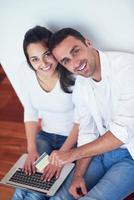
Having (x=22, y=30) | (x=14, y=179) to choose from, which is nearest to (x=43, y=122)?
(x=14, y=179)

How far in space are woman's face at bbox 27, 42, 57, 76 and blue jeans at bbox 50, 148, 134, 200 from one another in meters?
0.42

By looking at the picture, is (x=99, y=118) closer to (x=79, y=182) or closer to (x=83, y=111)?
(x=83, y=111)

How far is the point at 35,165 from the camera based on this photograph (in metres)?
1.49

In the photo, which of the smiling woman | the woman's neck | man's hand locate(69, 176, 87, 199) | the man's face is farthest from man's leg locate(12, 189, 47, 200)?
the man's face

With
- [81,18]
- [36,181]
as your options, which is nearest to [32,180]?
[36,181]

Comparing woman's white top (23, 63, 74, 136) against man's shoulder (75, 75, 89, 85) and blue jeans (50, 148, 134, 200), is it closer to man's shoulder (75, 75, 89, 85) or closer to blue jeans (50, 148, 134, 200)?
man's shoulder (75, 75, 89, 85)

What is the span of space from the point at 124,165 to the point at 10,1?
2.51 ft

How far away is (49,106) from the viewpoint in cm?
151

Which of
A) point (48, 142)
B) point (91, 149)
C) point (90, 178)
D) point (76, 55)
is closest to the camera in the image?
point (76, 55)

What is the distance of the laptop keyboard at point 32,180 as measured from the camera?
1.42m

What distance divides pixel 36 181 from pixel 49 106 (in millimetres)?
324

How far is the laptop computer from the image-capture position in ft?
4.58

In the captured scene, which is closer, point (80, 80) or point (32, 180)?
point (80, 80)

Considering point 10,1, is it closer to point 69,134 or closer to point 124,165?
point 69,134
